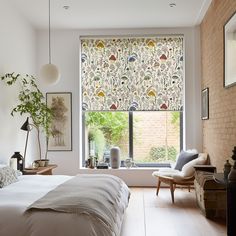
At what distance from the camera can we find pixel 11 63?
5.56m

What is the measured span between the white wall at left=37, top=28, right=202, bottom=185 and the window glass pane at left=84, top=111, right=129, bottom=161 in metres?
0.29

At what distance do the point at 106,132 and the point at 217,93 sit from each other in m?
2.61

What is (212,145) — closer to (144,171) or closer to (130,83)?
(144,171)

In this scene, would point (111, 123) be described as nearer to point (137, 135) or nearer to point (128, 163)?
point (137, 135)

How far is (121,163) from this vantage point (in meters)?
6.95

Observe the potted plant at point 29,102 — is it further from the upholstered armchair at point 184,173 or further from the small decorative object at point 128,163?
the upholstered armchair at point 184,173

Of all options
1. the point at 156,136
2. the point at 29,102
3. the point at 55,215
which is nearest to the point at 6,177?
the point at 55,215

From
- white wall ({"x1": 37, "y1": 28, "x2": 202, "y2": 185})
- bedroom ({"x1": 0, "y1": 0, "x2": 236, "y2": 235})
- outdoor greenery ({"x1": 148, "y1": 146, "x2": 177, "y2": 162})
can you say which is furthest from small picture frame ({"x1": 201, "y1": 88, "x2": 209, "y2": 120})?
outdoor greenery ({"x1": 148, "y1": 146, "x2": 177, "y2": 162})

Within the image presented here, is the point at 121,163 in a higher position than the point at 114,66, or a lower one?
lower

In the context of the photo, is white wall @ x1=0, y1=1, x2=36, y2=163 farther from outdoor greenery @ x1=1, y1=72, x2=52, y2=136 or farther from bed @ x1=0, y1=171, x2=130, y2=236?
bed @ x1=0, y1=171, x2=130, y2=236

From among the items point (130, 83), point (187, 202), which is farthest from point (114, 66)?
point (187, 202)

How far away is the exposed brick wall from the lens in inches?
173

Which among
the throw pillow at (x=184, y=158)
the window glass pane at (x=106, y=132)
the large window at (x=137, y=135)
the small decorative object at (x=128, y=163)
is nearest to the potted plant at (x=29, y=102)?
the window glass pane at (x=106, y=132)

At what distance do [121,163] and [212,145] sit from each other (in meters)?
2.07
